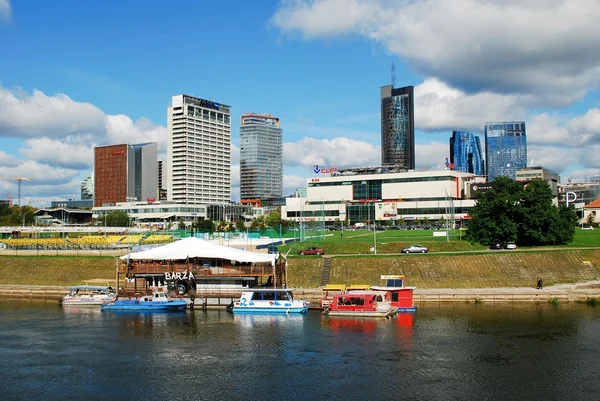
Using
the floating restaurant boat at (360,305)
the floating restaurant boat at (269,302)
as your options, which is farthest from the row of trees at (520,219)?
the floating restaurant boat at (269,302)

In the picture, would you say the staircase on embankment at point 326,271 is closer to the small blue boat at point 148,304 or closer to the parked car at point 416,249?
the parked car at point 416,249

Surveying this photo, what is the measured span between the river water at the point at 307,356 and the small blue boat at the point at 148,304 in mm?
3818

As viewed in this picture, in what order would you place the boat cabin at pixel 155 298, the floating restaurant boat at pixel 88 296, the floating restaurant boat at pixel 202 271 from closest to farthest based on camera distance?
the boat cabin at pixel 155 298, the floating restaurant boat at pixel 88 296, the floating restaurant boat at pixel 202 271

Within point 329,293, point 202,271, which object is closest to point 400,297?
point 329,293

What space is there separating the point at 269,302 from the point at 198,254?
10.7 metres

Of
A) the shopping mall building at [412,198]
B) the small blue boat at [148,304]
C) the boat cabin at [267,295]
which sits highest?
the shopping mall building at [412,198]

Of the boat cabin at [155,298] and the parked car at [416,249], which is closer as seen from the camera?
the boat cabin at [155,298]

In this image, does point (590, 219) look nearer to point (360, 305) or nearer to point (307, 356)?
point (360, 305)

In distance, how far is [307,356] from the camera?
3956 cm

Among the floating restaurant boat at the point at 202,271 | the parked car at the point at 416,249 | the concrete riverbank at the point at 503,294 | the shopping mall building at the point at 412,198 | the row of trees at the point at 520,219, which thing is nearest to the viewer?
the concrete riverbank at the point at 503,294

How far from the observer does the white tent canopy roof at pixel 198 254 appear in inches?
2485

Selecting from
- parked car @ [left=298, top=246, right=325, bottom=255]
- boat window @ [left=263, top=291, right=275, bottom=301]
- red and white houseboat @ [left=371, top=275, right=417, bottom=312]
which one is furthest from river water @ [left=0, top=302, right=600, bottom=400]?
parked car @ [left=298, top=246, right=325, bottom=255]

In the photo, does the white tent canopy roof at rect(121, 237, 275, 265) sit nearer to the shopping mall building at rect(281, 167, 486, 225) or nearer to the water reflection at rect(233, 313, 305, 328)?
the water reflection at rect(233, 313, 305, 328)

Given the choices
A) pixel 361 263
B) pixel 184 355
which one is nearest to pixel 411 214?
pixel 361 263
